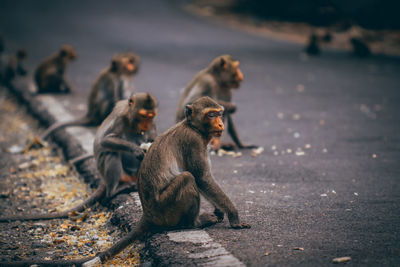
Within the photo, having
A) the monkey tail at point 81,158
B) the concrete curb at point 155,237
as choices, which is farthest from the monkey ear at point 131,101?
the monkey tail at point 81,158

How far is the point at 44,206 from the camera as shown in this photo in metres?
5.98

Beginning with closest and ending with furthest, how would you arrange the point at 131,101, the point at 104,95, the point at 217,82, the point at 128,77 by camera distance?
the point at 131,101 → the point at 217,82 → the point at 104,95 → the point at 128,77

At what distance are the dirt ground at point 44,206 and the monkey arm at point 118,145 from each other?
2.46 feet

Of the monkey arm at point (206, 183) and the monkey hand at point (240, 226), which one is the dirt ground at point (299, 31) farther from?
the monkey arm at point (206, 183)

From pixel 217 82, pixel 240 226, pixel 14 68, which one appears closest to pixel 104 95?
pixel 217 82

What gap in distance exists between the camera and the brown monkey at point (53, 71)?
35.4ft

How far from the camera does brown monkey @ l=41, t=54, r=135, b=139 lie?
8383 millimetres

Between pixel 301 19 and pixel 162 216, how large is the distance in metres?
17.5

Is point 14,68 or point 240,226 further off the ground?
point 14,68

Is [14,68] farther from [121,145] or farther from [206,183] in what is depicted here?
[206,183]

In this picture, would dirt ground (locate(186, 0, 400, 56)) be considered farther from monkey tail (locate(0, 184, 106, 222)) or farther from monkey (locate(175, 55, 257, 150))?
monkey tail (locate(0, 184, 106, 222))

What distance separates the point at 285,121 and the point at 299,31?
10724 mm

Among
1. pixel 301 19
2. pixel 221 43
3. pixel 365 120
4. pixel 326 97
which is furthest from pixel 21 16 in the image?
pixel 365 120

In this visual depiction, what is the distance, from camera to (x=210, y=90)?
6.96 metres
